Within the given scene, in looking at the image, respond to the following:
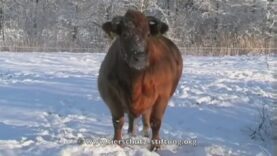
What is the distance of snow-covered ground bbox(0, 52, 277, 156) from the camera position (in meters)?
5.37

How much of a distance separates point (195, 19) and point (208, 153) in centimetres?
3119

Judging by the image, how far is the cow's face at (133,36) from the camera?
15.8 feet

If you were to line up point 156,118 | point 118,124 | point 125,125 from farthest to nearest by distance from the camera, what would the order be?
1. point 125,125
2. point 118,124
3. point 156,118

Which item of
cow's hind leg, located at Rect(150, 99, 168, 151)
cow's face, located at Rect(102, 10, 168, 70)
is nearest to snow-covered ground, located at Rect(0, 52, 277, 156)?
cow's hind leg, located at Rect(150, 99, 168, 151)

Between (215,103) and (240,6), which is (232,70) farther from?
(240,6)

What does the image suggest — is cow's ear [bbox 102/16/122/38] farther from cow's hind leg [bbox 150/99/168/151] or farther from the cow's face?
cow's hind leg [bbox 150/99/168/151]

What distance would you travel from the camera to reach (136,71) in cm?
504

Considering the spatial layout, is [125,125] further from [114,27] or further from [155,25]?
[114,27]

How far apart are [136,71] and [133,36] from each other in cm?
38

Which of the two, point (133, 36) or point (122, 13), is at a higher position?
point (133, 36)

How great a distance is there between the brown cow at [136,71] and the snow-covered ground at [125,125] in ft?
1.36

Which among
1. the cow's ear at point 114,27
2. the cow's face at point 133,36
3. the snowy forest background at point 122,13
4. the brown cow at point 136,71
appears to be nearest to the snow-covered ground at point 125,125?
the brown cow at point 136,71

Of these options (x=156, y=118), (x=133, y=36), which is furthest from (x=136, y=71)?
(x=156, y=118)

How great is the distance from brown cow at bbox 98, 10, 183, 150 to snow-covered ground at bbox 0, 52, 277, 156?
0.41 meters
